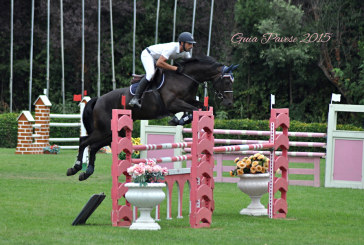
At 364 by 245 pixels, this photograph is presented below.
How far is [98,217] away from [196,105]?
1.96 metres

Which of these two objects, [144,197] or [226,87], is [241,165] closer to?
[226,87]

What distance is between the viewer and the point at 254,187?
27.8 feet

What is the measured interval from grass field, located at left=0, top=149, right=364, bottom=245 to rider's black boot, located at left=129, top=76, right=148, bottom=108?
4.62ft

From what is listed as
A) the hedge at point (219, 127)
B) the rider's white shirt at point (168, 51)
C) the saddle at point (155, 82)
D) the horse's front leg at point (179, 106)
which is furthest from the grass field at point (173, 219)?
the hedge at point (219, 127)

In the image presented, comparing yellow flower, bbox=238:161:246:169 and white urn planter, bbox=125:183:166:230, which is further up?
yellow flower, bbox=238:161:246:169

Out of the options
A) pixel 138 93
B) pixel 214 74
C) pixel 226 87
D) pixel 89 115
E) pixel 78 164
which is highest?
pixel 214 74

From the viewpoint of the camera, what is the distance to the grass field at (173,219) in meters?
6.30

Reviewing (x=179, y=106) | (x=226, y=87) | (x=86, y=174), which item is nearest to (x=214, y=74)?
(x=226, y=87)

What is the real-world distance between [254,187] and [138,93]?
75.5 inches

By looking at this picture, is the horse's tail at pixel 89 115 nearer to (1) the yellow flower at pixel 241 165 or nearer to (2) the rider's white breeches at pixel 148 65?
(2) the rider's white breeches at pixel 148 65

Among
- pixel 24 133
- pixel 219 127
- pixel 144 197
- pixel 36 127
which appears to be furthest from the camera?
pixel 219 127

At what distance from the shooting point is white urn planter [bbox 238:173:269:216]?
8.46m

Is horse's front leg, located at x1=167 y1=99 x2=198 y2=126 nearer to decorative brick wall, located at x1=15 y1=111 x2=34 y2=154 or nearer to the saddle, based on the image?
the saddle

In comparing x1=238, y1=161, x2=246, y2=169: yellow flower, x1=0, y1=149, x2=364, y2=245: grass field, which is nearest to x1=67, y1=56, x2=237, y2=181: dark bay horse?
x1=238, y1=161, x2=246, y2=169: yellow flower
